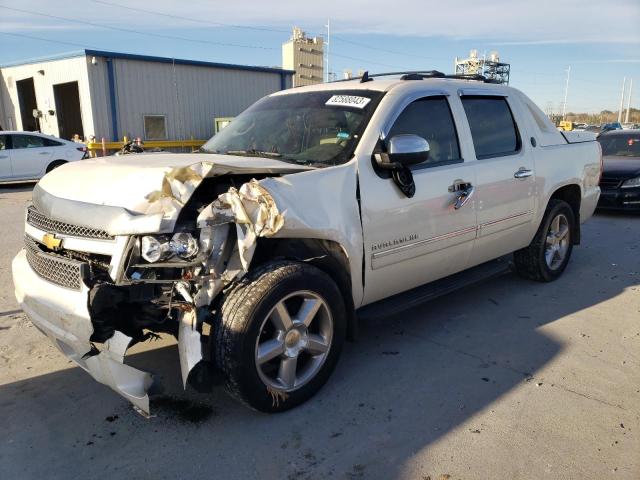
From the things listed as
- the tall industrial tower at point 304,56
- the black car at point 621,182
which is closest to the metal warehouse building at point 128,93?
the black car at point 621,182

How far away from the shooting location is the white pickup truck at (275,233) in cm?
275

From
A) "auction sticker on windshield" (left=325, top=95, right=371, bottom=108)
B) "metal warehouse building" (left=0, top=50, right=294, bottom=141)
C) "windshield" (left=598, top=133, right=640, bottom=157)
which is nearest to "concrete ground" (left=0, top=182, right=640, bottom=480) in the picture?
"auction sticker on windshield" (left=325, top=95, right=371, bottom=108)

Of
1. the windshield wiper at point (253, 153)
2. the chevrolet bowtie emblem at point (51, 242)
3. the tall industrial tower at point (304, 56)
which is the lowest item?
the chevrolet bowtie emblem at point (51, 242)

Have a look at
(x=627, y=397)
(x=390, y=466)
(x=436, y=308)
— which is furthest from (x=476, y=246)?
(x=390, y=466)

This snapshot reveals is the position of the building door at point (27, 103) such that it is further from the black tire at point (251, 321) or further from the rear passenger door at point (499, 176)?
the black tire at point (251, 321)

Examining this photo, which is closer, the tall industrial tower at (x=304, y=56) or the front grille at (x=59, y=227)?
the front grille at (x=59, y=227)

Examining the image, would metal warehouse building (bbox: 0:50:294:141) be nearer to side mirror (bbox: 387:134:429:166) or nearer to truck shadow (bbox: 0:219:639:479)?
truck shadow (bbox: 0:219:639:479)

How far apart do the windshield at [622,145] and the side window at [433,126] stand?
339 inches

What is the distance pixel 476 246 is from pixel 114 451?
10.1ft

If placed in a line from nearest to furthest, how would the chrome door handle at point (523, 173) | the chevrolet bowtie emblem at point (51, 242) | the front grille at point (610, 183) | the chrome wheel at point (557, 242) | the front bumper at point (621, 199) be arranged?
the chevrolet bowtie emblem at point (51, 242), the chrome door handle at point (523, 173), the chrome wheel at point (557, 242), the front bumper at point (621, 199), the front grille at point (610, 183)

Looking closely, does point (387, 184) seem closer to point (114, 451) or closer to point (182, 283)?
→ point (182, 283)

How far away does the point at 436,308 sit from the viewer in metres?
4.96

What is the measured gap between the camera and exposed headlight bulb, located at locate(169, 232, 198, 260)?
273cm

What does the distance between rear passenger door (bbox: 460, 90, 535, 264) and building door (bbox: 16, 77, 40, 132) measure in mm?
24654
